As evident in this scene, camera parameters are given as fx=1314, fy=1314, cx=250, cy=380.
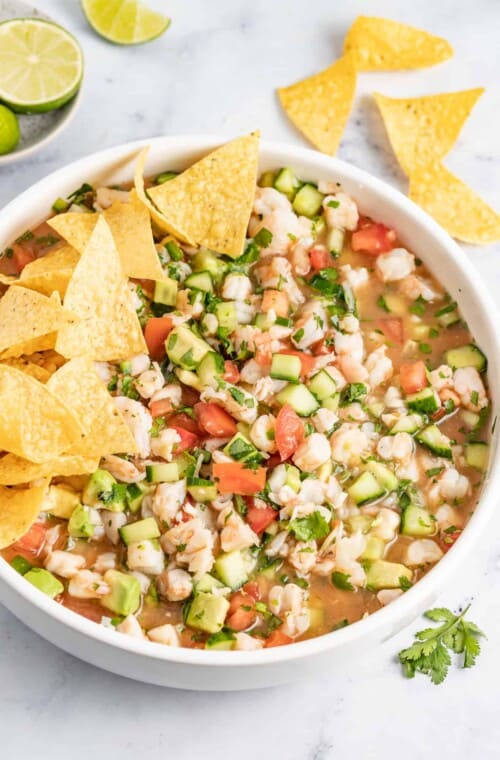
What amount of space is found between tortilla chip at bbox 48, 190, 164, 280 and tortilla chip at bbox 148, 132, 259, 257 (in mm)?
132

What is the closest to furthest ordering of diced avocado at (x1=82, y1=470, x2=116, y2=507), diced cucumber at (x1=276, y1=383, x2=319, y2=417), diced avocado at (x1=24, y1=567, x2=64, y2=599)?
diced avocado at (x1=24, y1=567, x2=64, y2=599), diced avocado at (x1=82, y1=470, x2=116, y2=507), diced cucumber at (x1=276, y1=383, x2=319, y2=417)

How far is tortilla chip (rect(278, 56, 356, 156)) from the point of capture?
5.93m

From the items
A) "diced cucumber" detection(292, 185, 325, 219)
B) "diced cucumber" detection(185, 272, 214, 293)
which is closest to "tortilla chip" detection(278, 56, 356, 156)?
"diced cucumber" detection(292, 185, 325, 219)

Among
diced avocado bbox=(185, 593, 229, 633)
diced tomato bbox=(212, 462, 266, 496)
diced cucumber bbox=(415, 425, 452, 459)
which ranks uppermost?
diced cucumber bbox=(415, 425, 452, 459)

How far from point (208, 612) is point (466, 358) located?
1485mm

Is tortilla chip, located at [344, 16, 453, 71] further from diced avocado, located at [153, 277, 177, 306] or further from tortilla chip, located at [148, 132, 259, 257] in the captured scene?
diced avocado, located at [153, 277, 177, 306]

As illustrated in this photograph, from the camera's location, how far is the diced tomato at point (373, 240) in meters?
5.39

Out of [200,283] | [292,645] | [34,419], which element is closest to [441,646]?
[292,645]

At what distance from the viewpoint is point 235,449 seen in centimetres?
479

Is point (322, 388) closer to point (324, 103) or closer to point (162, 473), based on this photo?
point (162, 473)

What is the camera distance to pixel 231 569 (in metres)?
4.63

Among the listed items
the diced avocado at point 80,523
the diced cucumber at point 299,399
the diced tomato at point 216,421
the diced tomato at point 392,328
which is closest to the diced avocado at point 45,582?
the diced avocado at point 80,523

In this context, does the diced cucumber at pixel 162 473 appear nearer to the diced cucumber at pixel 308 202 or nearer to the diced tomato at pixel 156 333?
the diced tomato at pixel 156 333

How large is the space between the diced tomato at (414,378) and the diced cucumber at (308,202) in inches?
32.2
